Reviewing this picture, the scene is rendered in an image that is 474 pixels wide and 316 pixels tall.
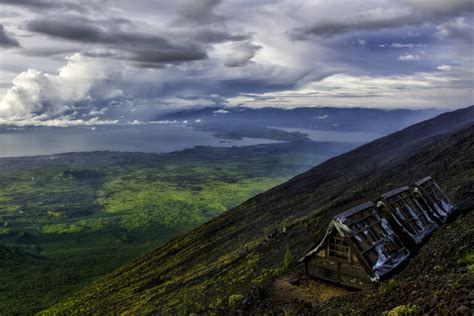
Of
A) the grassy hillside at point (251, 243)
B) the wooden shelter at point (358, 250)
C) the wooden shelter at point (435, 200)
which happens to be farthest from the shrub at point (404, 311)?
the wooden shelter at point (435, 200)

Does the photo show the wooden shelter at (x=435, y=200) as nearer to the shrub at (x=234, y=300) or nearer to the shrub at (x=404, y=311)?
the shrub at (x=404, y=311)

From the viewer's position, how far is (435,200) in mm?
32875

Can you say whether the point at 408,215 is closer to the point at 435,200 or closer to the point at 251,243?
the point at 435,200

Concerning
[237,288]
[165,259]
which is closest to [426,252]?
[237,288]

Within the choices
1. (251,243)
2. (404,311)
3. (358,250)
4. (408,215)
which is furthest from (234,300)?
(251,243)

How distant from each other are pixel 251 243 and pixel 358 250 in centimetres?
3709

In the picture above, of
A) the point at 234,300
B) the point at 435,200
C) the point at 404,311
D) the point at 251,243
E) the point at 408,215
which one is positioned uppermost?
the point at 435,200

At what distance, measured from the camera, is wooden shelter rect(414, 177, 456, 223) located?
3178 cm

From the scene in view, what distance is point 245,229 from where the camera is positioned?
7750 cm

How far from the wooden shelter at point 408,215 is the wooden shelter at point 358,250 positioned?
1.39 meters

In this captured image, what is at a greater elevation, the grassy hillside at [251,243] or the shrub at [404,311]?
the shrub at [404,311]

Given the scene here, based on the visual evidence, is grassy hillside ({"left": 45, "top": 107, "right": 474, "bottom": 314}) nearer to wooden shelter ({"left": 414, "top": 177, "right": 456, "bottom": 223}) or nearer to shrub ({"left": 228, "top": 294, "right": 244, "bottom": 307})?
shrub ({"left": 228, "top": 294, "right": 244, "bottom": 307})

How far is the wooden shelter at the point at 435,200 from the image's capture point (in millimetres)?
31781

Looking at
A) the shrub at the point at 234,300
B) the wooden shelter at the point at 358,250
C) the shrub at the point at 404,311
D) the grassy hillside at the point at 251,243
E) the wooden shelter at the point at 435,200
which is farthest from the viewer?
the grassy hillside at the point at 251,243
